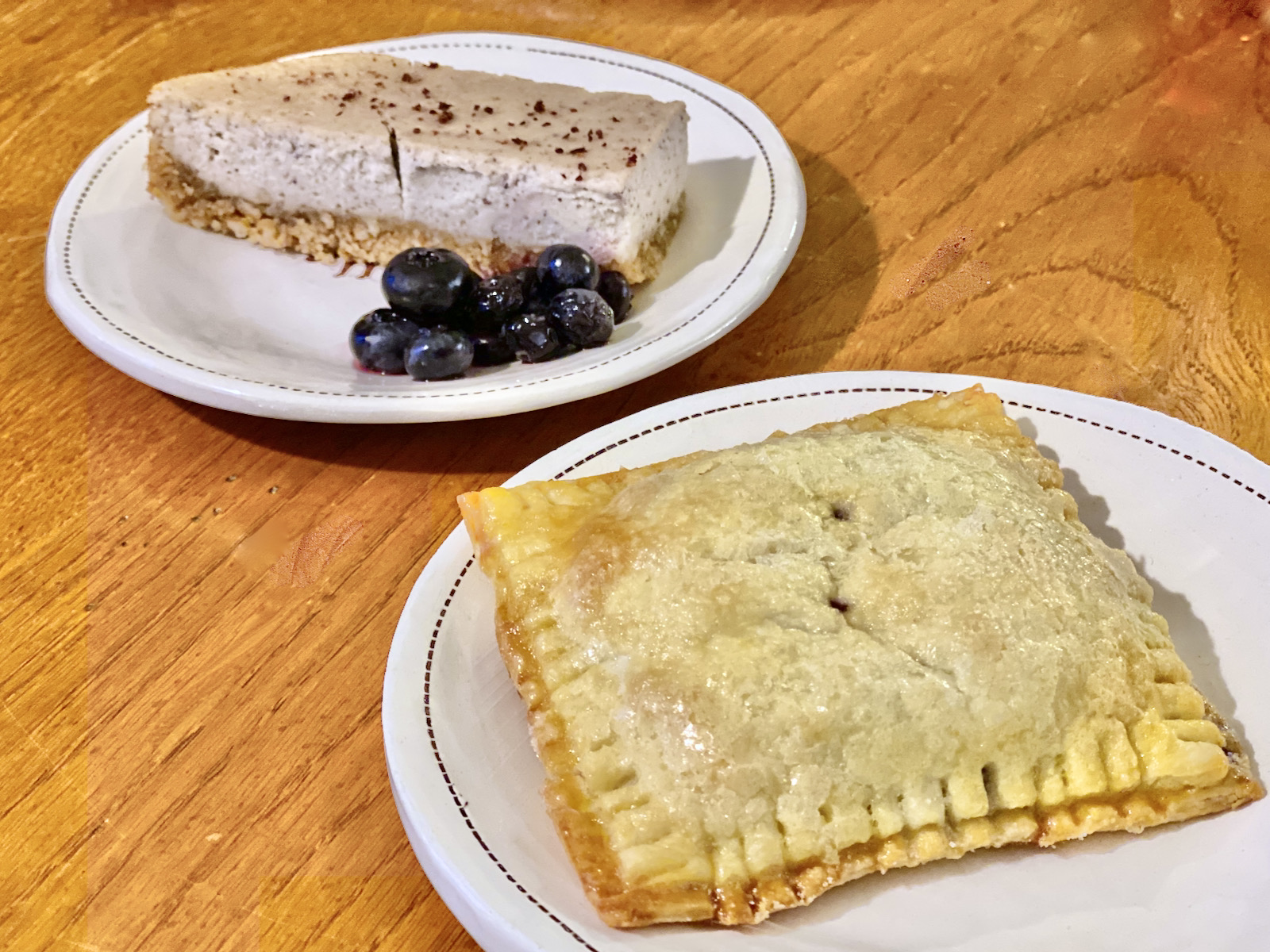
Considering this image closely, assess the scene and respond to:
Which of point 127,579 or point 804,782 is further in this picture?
point 127,579

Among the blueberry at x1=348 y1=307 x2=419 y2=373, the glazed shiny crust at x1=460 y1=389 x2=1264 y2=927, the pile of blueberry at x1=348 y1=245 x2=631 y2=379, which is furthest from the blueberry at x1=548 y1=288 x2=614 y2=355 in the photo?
the glazed shiny crust at x1=460 y1=389 x2=1264 y2=927

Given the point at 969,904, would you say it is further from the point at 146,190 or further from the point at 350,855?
the point at 146,190

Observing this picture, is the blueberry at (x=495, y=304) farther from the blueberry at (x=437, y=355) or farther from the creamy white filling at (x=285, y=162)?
the creamy white filling at (x=285, y=162)

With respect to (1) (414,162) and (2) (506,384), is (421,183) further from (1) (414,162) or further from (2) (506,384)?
(2) (506,384)

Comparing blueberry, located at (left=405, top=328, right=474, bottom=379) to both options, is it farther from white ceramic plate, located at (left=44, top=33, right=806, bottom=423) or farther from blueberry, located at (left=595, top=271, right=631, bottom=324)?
blueberry, located at (left=595, top=271, right=631, bottom=324)

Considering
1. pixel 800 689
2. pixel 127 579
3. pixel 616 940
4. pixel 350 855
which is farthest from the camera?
pixel 127 579

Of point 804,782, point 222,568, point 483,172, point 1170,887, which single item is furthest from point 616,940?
point 483,172
